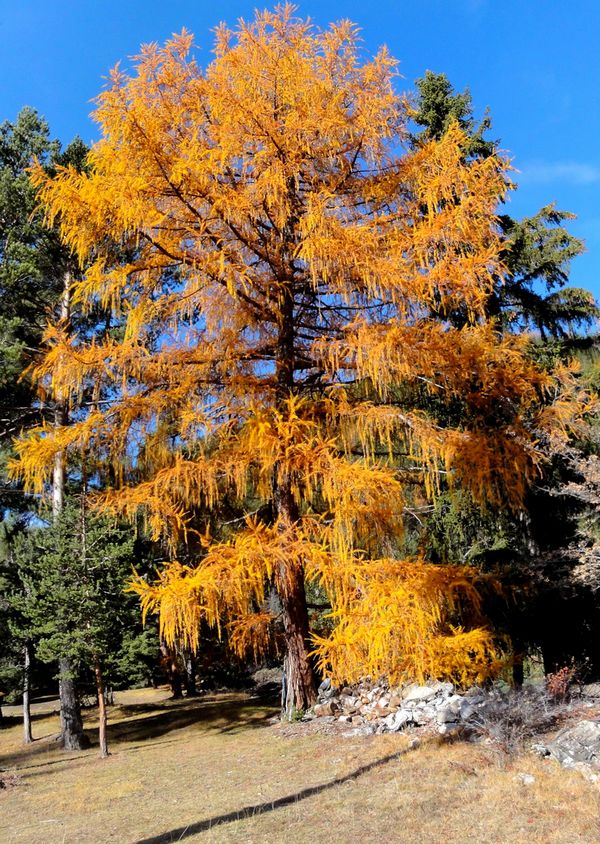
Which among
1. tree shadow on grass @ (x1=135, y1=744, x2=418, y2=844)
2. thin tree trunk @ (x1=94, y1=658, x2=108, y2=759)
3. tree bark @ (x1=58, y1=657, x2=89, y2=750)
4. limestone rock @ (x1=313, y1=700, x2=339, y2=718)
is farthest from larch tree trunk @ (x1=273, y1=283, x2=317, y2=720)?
tree bark @ (x1=58, y1=657, x2=89, y2=750)

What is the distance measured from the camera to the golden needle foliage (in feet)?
26.0

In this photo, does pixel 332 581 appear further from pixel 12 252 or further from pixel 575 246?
pixel 12 252

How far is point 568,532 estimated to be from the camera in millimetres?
11375

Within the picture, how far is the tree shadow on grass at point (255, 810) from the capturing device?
5176mm

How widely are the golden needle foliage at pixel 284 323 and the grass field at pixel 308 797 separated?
120 centimetres

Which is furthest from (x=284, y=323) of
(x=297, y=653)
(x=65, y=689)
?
(x=65, y=689)

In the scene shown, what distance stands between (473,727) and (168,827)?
3.49m

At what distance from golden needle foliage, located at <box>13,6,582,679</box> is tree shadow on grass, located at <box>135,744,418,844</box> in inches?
42.8

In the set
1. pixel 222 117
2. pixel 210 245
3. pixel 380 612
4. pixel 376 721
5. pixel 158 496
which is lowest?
pixel 376 721

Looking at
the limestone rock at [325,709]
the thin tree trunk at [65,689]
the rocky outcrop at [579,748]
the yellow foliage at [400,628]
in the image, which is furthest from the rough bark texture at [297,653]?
the thin tree trunk at [65,689]

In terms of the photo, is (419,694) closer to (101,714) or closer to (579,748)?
(579,748)

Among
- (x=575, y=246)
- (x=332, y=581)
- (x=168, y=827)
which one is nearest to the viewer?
(x=168, y=827)

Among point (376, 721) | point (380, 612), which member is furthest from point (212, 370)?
point (376, 721)

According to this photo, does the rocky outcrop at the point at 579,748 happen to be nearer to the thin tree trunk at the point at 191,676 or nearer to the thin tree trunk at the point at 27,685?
the thin tree trunk at the point at 27,685
